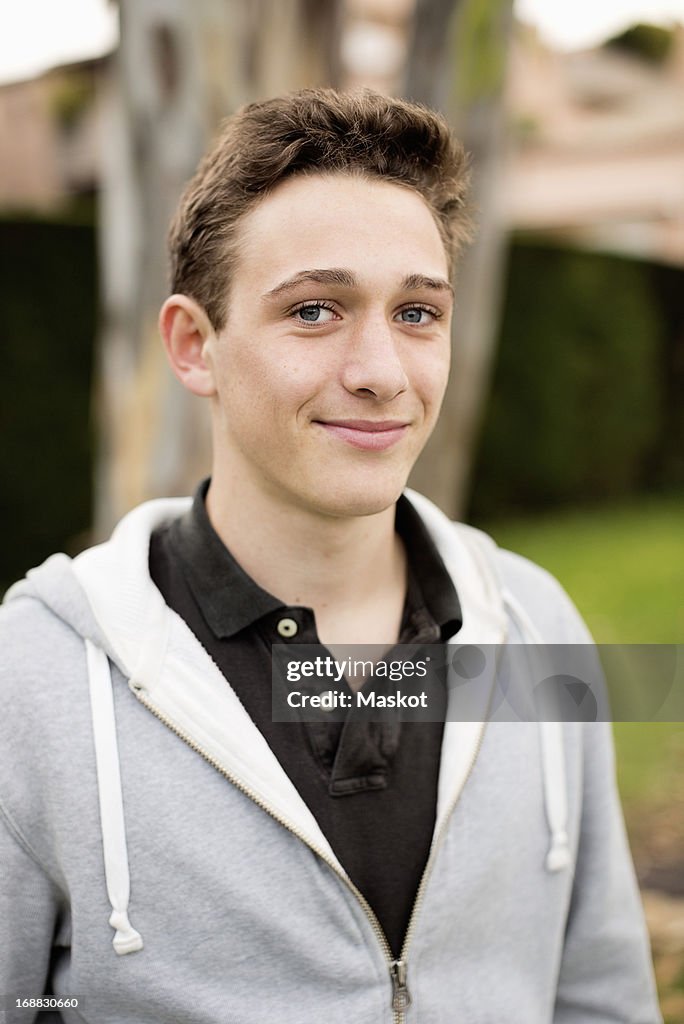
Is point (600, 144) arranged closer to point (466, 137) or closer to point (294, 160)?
point (466, 137)

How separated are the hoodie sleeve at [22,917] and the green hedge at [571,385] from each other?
802cm

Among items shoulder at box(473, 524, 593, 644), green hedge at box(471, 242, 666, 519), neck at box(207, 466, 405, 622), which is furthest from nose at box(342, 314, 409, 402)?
green hedge at box(471, 242, 666, 519)

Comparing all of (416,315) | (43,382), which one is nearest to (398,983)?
(416,315)

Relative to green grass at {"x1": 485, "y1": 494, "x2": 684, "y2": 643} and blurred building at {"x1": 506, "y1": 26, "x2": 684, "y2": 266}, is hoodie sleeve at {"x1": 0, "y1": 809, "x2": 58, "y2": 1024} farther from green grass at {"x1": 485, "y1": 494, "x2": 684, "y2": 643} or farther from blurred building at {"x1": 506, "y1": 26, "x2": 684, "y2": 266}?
blurred building at {"x1": 506, "y1": 26, "x2": 684, "y2": 266}

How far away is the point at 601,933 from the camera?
199cm

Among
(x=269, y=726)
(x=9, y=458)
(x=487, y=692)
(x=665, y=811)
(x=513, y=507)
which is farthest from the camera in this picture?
(x=513, y=507)

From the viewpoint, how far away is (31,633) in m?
1.69

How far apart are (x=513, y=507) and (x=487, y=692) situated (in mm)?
8071

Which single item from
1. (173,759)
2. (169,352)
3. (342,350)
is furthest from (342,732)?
(169,352)

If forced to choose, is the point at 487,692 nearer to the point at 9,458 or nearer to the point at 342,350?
the point at 342,350

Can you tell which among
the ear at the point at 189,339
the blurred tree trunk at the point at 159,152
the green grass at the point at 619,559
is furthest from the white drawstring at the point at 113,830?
the green grass at the point at 619,559

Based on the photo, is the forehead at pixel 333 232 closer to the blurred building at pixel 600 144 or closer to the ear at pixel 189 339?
the ear at pixel 189 339

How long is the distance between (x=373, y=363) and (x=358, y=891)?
2.78 feet
